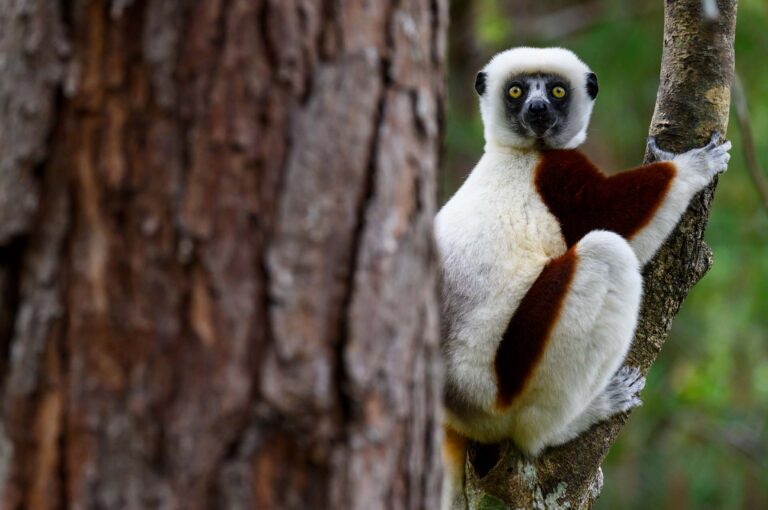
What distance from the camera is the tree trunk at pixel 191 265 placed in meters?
1.64

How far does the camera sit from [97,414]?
1640 mm

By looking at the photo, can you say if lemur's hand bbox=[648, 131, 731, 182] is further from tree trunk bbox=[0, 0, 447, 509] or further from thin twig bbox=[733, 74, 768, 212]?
tree trunk bbox=[0, 0, 447, 509]

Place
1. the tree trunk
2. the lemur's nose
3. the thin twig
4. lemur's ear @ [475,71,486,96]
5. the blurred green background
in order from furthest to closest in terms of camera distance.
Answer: the blurred green background, lemur's ear @ [475,71,486,96], the thin twig, the lemur's nose, the tree trunk

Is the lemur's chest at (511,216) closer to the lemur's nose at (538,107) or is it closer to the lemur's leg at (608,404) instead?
the lemur's nose at (538,107)

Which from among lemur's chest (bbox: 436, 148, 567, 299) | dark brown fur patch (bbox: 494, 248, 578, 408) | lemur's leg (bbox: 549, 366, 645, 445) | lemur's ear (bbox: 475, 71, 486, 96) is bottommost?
lemur's leg (bbox: 549, 366, 645, 445)

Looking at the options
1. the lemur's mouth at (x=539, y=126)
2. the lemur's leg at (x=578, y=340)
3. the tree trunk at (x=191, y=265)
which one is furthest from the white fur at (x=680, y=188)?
the tree trunk at (x=191, y=265)

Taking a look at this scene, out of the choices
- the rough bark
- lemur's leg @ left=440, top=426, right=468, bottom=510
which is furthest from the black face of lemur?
lemur's leg @ left=440, top=426, right=468, bottom=510

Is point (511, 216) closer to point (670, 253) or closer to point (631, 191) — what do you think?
point (631, 191)

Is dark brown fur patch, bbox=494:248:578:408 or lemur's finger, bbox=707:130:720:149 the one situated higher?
lemur's finger, bbox=707:130:720:149

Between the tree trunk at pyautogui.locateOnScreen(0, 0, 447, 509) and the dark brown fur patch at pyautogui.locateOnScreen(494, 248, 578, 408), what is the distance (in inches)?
101

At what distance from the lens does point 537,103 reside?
5.18 metres

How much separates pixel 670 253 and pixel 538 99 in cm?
149

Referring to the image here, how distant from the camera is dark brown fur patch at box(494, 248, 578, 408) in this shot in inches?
166

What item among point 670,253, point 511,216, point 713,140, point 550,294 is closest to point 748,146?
point 713,140
